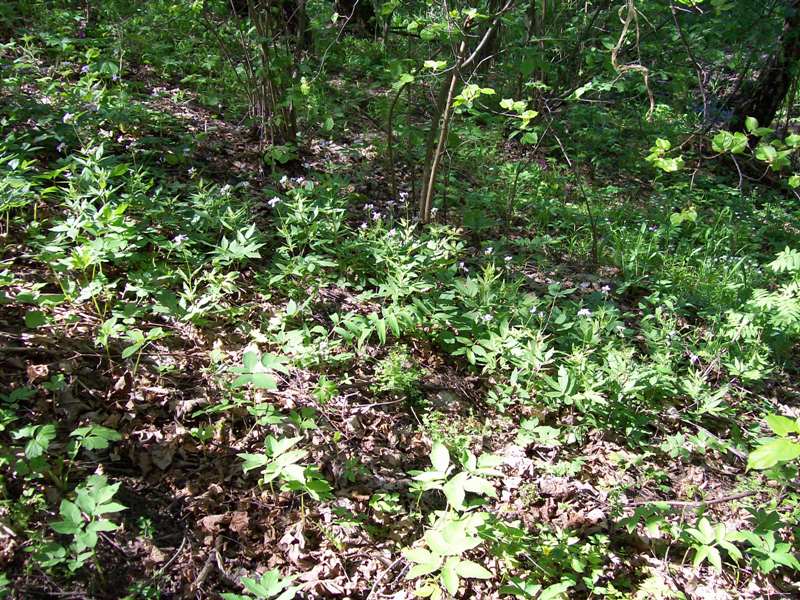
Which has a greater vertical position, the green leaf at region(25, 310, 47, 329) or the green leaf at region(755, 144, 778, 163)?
the green leaf at region(755, 144, 778, 163)

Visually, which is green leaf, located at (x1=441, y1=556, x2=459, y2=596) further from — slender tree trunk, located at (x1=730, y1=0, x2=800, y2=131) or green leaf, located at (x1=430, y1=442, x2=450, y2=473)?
slender tree trunk, located at (x1=730, y1=0, x2=800, y2=131)

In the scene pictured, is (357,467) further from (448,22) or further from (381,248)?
(448,22)

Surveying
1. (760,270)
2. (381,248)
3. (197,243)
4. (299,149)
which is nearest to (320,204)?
(381,248)

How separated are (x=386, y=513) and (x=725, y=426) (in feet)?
7.93

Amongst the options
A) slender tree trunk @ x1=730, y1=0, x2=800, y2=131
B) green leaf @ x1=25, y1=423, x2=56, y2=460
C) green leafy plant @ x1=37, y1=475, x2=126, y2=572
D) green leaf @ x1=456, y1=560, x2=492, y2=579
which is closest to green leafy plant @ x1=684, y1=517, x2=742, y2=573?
green leaf @ x1=456, y1=560, x2=492, y2=579

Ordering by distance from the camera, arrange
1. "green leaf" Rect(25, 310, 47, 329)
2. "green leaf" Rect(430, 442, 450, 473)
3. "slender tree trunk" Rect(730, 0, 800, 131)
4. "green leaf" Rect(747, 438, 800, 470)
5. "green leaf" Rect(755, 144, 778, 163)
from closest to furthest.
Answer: "green leaf" Rect(747, 438, 800, 470), "green leaf" Rect(430, 442, 450, 473), "green leaf" Rect(755, 144, 778, 163), "green leaf" Rect(25, 310, 47, 329), "slender tree trunk" Rect(730, 0, 800, 131)

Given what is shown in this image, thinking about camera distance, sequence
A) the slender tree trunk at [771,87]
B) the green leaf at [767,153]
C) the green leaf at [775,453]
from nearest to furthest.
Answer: the green leaf at [775,453] < the green leaf at [767,153] < the slender tree trunk at [771,87]

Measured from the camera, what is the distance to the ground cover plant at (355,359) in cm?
214

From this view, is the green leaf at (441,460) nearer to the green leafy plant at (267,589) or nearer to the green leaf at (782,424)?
the green leafy plant at (267,589)

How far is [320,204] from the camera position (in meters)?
4.10

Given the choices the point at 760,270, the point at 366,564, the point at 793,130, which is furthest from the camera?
the point at 793,130

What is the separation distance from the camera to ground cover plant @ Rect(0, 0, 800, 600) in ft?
7.02

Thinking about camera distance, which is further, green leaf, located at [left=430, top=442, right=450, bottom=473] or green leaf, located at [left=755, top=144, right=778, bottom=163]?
green leaf, located at [left=755, top=144, right=778, bottom=163]

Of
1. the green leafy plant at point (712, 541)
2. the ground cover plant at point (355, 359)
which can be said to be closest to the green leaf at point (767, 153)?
the ground cover plant at point (355, 359)
